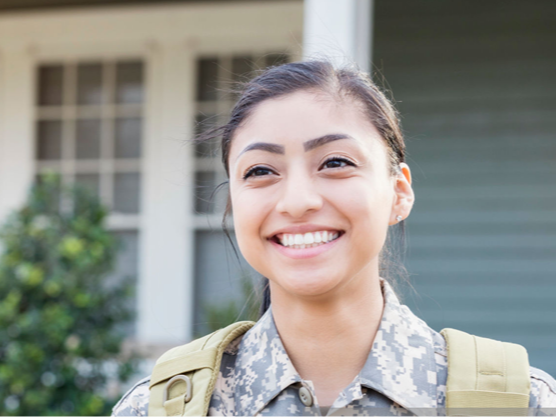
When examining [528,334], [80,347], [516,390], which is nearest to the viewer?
[516,390]

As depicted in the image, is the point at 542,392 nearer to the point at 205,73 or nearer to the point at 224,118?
the point at 224,118

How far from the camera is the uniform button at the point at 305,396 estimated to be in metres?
1.10

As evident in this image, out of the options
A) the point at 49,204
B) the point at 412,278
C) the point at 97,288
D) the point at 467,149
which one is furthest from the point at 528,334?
the point at 49,204

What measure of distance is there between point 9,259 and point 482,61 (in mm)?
3085

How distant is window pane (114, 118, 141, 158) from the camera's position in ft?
17.0

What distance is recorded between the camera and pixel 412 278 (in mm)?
4070

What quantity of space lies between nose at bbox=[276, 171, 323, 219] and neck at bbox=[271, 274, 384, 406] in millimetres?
166

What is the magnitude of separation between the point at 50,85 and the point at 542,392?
5.01 metres

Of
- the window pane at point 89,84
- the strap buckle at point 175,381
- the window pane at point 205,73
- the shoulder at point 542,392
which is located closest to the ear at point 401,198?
the shoulder at point 542,392

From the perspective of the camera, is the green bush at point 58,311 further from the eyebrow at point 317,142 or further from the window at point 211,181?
the eyebrow at point 317,142

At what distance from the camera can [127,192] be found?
5.18 m

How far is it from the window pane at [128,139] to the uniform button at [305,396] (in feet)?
14.0

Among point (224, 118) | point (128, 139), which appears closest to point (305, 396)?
point (224, 118)

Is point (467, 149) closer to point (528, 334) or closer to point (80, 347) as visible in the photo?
point (528, 334)
